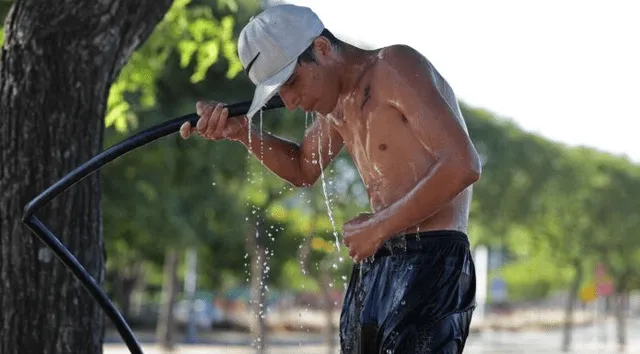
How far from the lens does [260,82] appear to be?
3496 mm

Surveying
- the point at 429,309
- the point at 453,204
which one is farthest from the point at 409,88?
the point at 429,309

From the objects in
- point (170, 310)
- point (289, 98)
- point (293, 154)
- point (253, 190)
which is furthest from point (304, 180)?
point (170, 310)

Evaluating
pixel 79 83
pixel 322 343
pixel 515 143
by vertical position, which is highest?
pixel 515 143

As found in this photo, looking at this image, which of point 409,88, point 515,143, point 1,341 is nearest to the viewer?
point 409,88

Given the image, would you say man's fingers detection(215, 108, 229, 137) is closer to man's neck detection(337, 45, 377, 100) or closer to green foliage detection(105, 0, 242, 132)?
man's neck detection(337, 45, 377, 100)

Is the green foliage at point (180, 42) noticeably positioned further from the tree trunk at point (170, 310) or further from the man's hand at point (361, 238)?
the tree trunk at point (170, 310)

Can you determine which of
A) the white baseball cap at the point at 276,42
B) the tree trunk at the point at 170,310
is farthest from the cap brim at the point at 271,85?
the tree trunk at the point at 170,310

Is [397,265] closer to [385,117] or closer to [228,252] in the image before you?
[385,117]

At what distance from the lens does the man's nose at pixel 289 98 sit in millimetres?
3469

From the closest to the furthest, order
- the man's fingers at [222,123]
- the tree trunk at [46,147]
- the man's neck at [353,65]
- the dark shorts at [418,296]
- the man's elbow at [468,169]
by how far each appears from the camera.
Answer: the man's elbow at [468,169] < the dark shorts at [418,296] < the man's neck at [353,65] < the man's fingers at [222,123] < the tree trunk at [46,147]

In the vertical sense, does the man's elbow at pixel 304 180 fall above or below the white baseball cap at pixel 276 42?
below

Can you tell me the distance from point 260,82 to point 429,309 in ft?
2.48

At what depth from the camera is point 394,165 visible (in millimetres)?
3469

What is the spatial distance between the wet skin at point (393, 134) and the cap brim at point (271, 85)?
31 millimetres
